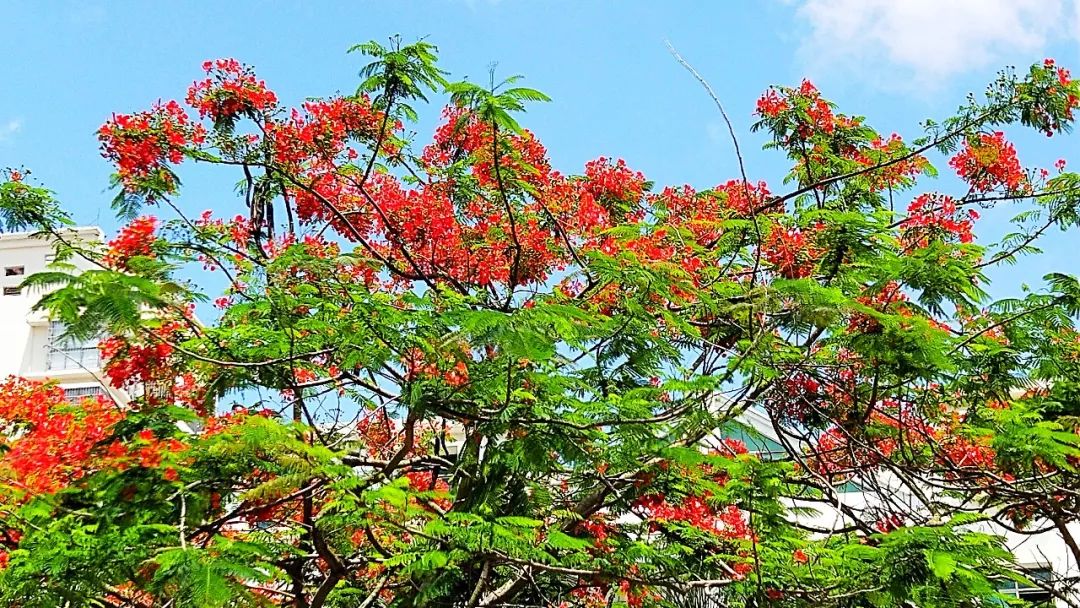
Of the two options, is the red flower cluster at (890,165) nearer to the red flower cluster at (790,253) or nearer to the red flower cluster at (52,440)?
the red flower cluster at (790,253)

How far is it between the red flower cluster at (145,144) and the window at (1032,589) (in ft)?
19.2

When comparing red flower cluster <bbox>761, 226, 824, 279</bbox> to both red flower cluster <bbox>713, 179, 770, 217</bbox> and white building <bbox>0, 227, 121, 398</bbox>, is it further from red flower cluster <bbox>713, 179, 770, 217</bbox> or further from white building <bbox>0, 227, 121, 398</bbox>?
white building <bbox>0, 227, 121, 398</bbox>

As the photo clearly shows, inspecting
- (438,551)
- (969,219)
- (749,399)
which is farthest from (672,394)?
(969,219)

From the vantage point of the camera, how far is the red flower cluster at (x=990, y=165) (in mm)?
8172

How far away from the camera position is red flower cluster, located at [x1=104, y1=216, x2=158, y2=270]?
22.2 ft

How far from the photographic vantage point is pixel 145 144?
7.72m

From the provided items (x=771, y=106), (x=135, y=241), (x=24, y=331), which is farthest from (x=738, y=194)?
(x=24, y=331)

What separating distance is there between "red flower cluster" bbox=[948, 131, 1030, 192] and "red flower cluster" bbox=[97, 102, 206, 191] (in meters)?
5.64

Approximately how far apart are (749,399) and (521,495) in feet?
4.51

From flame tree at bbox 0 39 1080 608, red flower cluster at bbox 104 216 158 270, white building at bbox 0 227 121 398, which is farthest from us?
white building at bbox 0 227 121 398

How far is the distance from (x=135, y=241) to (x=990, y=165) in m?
5.98

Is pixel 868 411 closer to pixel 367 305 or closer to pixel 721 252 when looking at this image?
pixel 721 252

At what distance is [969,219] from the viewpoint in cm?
800

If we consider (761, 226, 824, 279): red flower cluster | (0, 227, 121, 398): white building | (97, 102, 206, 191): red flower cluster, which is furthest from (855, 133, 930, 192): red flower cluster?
(0, 227, 121, 398): white building
